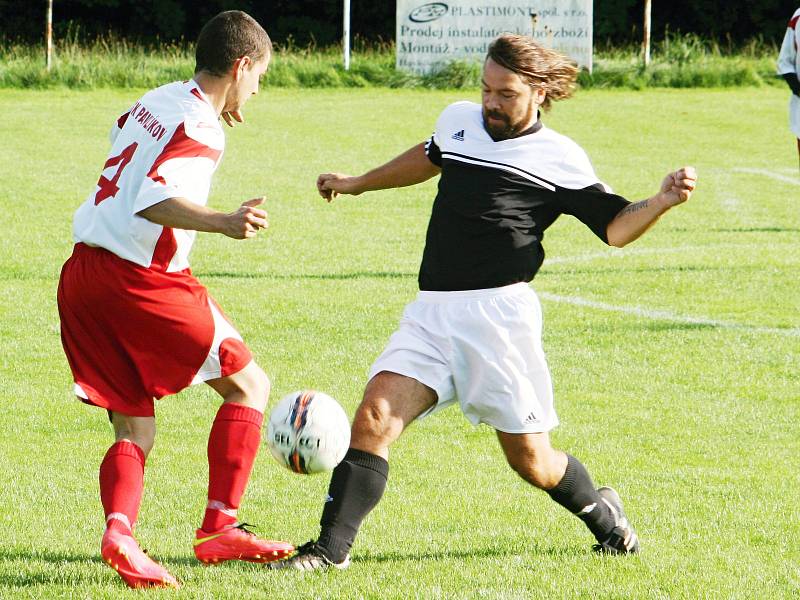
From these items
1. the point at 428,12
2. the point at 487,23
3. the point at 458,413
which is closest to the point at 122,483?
the point at 458,413

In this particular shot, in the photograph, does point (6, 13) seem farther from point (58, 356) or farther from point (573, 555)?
point (573, 555)

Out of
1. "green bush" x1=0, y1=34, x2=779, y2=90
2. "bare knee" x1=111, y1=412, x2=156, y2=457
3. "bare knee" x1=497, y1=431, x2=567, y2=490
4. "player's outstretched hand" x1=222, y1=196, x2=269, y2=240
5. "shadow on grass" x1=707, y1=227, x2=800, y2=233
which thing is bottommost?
"green bush" x1=0, y1=34, x2=779, y2=90

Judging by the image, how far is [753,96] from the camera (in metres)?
26.2

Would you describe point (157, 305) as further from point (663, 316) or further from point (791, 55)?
point (791, 55)

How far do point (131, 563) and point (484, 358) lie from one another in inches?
54.6

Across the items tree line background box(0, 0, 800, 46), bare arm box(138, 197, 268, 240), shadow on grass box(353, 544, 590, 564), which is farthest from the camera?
tree line background box(0, 0, 800, 46)

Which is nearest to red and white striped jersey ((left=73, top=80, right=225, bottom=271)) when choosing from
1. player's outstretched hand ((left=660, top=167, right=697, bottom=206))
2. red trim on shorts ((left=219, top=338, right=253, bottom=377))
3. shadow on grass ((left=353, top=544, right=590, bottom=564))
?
red trim on shorts ((left=219, top=338, right=253, bottom=377))

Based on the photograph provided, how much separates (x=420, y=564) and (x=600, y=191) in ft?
4.91

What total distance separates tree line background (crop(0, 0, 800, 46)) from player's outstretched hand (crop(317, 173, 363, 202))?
3304 cm

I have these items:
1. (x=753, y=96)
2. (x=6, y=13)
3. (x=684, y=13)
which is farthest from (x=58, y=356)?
(x=684, y=13)

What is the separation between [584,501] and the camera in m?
4.93

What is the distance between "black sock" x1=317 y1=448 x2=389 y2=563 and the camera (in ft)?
15.2

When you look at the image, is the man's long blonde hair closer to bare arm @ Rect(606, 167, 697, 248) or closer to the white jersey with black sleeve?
the white jersey with black sleeve

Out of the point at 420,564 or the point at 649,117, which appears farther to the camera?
the point at 649,117
